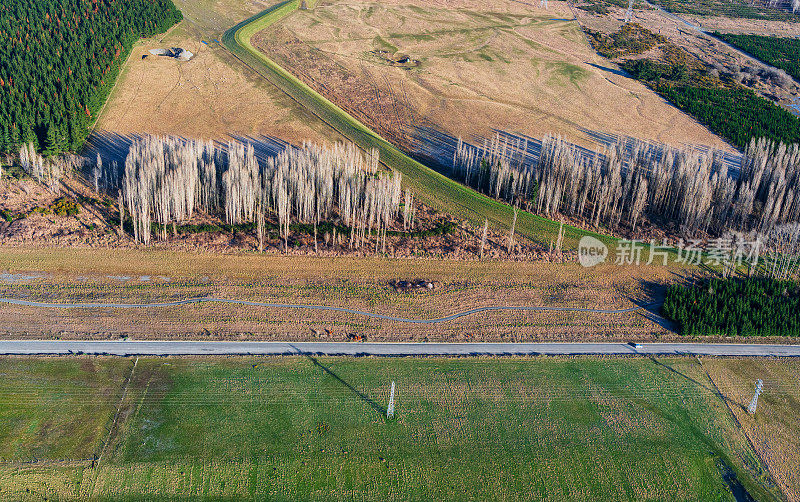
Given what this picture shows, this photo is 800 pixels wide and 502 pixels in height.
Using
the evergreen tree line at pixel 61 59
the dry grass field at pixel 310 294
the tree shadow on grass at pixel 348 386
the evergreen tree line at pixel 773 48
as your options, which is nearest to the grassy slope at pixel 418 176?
the dry grass field at pixel 310 294

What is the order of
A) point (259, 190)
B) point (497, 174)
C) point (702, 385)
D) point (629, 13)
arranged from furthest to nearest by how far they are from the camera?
1. point (629, 13)
2. point (497, 174)
3. point (259, 190)
4. point (702, 385)

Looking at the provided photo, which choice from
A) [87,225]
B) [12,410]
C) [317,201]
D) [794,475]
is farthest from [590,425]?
[87,225]

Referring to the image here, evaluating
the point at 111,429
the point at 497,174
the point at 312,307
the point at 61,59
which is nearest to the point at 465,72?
the point at 497,174

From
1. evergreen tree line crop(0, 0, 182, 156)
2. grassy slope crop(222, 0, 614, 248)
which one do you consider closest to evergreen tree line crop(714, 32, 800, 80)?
grassy slope crop(222, 0, 614, 248)

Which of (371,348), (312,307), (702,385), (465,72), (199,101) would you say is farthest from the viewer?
(465,72)

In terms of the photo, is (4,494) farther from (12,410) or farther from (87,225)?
(87,225)

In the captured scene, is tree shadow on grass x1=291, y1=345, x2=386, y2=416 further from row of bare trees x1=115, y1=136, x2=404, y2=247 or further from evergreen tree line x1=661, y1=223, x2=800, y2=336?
evergreen tree line x1=661, y1=223, x2=800, y2=336

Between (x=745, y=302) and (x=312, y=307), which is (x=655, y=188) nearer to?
(x=745, y=302)
